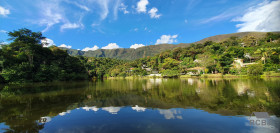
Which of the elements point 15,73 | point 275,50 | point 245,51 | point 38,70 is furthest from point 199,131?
point 245,51

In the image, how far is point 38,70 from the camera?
31.9 m

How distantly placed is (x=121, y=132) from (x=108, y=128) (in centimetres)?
65

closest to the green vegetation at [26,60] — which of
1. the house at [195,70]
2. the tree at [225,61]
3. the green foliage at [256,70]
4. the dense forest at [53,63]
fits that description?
the dense forest at [53,63]

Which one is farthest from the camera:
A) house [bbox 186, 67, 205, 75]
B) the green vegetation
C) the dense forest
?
house [bbox 186, 67, 205, 75]

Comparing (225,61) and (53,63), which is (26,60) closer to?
(53,63)

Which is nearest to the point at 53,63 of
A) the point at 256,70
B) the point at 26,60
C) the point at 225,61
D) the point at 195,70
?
the point at 26,60

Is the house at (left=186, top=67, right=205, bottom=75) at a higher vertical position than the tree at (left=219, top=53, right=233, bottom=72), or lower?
lower

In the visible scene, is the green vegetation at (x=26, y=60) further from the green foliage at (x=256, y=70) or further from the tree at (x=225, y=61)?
the green foliage at (x=256, y=70)

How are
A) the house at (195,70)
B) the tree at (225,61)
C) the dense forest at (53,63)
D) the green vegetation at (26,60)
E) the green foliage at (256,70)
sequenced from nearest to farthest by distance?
the green vegetation at (26,60), the dense forest at (53,63), the green foliage at (256,70), the tree at (225,61), the house at (195,70)

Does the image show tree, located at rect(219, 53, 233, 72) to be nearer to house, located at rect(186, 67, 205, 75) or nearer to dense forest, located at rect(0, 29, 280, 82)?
dense forest, located at rect(0, 29, 280, 82)

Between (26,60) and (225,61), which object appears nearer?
(26,60)

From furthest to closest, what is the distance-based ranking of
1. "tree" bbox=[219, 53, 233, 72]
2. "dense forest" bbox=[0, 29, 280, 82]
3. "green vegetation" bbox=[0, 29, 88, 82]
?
1. "tree" bbox=[219, 53, 233, 72]
2. "dense forest" bbox=[0, 29, 280, 82]
3. "green vegetation" bbox=[0, 29, 88, 82]

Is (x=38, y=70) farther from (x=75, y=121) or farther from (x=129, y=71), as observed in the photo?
(x=129, y=71)

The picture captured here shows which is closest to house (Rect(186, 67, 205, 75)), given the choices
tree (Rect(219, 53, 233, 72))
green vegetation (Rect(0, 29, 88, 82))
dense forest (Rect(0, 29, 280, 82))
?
Result: dense forest (Rect(0, 29, 280, 82))
